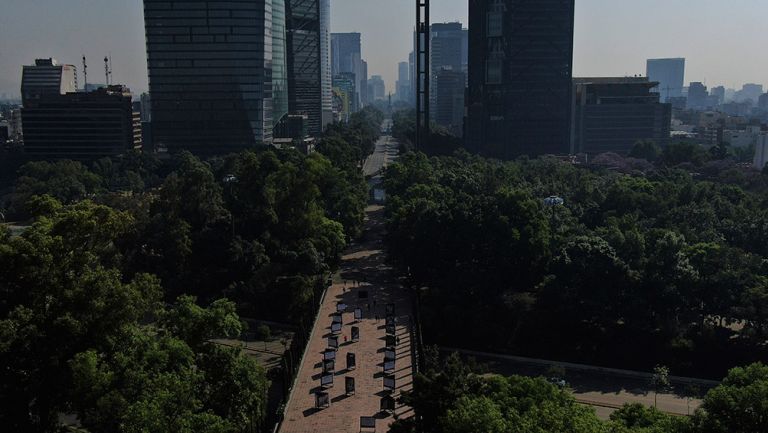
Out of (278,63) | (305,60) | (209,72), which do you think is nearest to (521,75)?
(278,63)

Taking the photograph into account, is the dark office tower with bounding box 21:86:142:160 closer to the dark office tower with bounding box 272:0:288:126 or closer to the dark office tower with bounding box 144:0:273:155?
the dark office tower with bounding box 144:0:273:155

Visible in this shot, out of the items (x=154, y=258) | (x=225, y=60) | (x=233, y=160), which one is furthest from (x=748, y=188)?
(x=225, y=60)

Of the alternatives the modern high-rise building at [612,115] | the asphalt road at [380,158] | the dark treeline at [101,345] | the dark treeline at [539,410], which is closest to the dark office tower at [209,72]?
the asphalt road at [380,158]

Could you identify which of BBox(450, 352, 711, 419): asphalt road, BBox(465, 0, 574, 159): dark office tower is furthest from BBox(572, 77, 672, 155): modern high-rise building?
BBox(450, 352, 711, 419): asphalt road

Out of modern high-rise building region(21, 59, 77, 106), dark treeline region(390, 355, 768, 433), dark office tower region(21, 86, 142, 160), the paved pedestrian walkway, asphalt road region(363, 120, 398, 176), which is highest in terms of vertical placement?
modern high-rise building region(21, 59, 77, 106)

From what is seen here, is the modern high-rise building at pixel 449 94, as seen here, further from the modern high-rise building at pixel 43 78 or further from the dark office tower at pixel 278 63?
the modern high-rise building at pixel 43 78

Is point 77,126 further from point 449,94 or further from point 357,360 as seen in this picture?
point 449,94

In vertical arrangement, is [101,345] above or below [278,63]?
below
